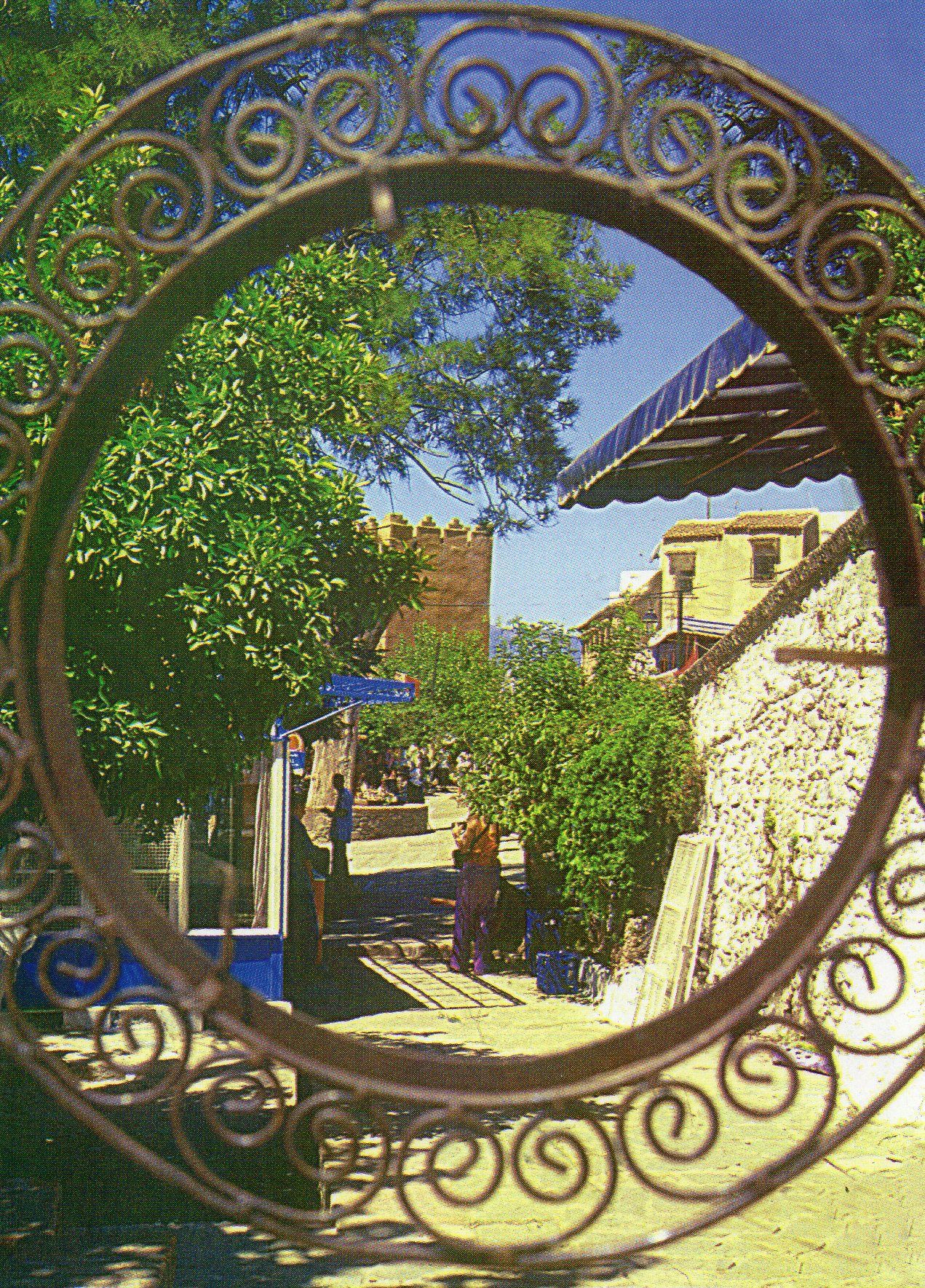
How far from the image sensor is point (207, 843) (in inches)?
344

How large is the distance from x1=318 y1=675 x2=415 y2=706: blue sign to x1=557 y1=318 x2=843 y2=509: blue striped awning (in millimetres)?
3558

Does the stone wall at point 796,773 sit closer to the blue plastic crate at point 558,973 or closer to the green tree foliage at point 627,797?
the green tree foliage at point 627,797

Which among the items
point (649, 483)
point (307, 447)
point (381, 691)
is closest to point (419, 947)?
point (381, 691)

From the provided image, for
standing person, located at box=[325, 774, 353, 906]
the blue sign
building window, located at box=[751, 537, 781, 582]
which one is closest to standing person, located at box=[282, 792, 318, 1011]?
the blue sign

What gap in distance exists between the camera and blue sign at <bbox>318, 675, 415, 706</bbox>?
9.49m

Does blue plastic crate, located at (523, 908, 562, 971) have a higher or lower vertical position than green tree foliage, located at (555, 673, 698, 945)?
lower

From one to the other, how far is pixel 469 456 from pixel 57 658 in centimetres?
1101

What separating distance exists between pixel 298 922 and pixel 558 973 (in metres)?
1.98

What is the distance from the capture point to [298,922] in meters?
9.66

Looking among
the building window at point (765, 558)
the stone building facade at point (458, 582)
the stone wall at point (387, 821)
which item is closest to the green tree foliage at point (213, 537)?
the stone building facade at point (458, 582)

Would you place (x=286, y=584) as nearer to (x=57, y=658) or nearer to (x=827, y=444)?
(x=57, y=658)

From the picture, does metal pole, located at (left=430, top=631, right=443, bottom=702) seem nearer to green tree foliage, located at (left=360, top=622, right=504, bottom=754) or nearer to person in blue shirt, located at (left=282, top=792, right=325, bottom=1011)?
→ green tree foliage, located at (left=360, top=622, right=504, bottom=754)

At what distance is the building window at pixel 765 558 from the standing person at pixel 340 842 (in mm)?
16254

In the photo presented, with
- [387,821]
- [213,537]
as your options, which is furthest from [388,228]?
[387,821]
